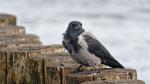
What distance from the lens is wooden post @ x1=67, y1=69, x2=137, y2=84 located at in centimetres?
586

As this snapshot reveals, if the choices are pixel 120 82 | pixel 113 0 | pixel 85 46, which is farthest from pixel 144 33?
pixel 120 82

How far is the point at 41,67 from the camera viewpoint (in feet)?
22.3

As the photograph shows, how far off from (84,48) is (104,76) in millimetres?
768

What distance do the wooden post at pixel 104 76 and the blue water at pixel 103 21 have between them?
4.80 meters

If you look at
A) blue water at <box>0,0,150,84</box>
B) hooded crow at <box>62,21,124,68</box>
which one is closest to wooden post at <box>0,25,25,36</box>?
blue water at <box>0,0,150,84</box>

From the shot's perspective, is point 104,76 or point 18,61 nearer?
point 104,76

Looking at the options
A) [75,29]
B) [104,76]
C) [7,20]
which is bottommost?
[104,76]

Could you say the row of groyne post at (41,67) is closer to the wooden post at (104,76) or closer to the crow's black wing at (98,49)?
the wooden post at (104,76)

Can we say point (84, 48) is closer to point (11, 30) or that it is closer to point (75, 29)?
point (75, 29)

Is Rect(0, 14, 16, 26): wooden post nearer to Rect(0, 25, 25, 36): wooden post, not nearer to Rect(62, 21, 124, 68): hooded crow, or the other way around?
Rect(0, 25, 25, 36): wooden post

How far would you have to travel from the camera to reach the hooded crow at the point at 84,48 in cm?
650

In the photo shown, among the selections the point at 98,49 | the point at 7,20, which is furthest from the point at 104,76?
the point at 7,20

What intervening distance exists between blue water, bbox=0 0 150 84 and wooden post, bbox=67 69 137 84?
4.80 meters

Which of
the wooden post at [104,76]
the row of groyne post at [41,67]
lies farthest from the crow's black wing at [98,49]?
the wooden post at [104,76]
